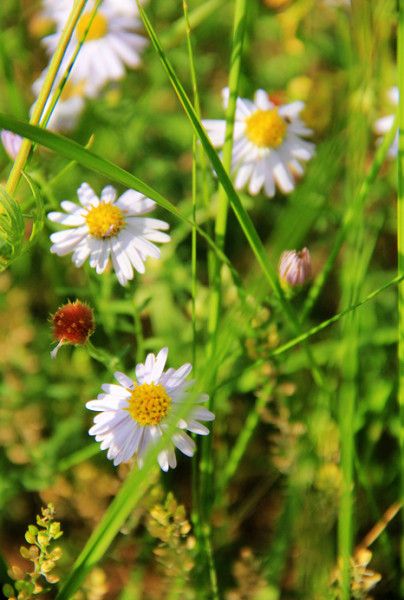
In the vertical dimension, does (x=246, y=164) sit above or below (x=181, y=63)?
below

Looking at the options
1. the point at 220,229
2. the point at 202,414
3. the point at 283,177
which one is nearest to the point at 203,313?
the point at 283,177

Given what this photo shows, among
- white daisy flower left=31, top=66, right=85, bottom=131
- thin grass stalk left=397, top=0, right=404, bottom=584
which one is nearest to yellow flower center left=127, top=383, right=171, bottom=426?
thin grass stalk left=397, top=0, right=404, bottom=584

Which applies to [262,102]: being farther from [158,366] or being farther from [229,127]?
[158,366]

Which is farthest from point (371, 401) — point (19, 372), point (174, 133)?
point (174, 133)

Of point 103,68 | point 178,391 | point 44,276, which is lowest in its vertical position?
point 178,391

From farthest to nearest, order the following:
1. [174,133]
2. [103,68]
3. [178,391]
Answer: [174,133] < [103,68] < [178,391]

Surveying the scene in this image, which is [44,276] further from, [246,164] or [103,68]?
[246,164]

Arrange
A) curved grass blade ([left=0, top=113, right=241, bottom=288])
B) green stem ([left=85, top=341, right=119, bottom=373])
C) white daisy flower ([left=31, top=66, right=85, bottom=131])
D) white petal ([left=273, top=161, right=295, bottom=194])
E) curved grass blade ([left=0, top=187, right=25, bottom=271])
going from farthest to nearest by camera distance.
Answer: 1. white daisy flower ([left=31, top=66, right=85, bottom=131])
2. white petal ([left=273, top=161, right=295, bottom=194])
3. green stem ([left=85, top=341, right=119, bottom=373])
4. curved grass blade ([left=0, top=187, right=25, bottom=271])
5. curved grass blade ([left=0, top=113, right=241, bottom=288])

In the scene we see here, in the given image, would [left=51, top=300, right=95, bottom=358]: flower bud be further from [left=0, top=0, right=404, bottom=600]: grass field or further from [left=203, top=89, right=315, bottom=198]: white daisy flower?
[left=203, top=89, right=315, bottom=198]: white daisy flower
